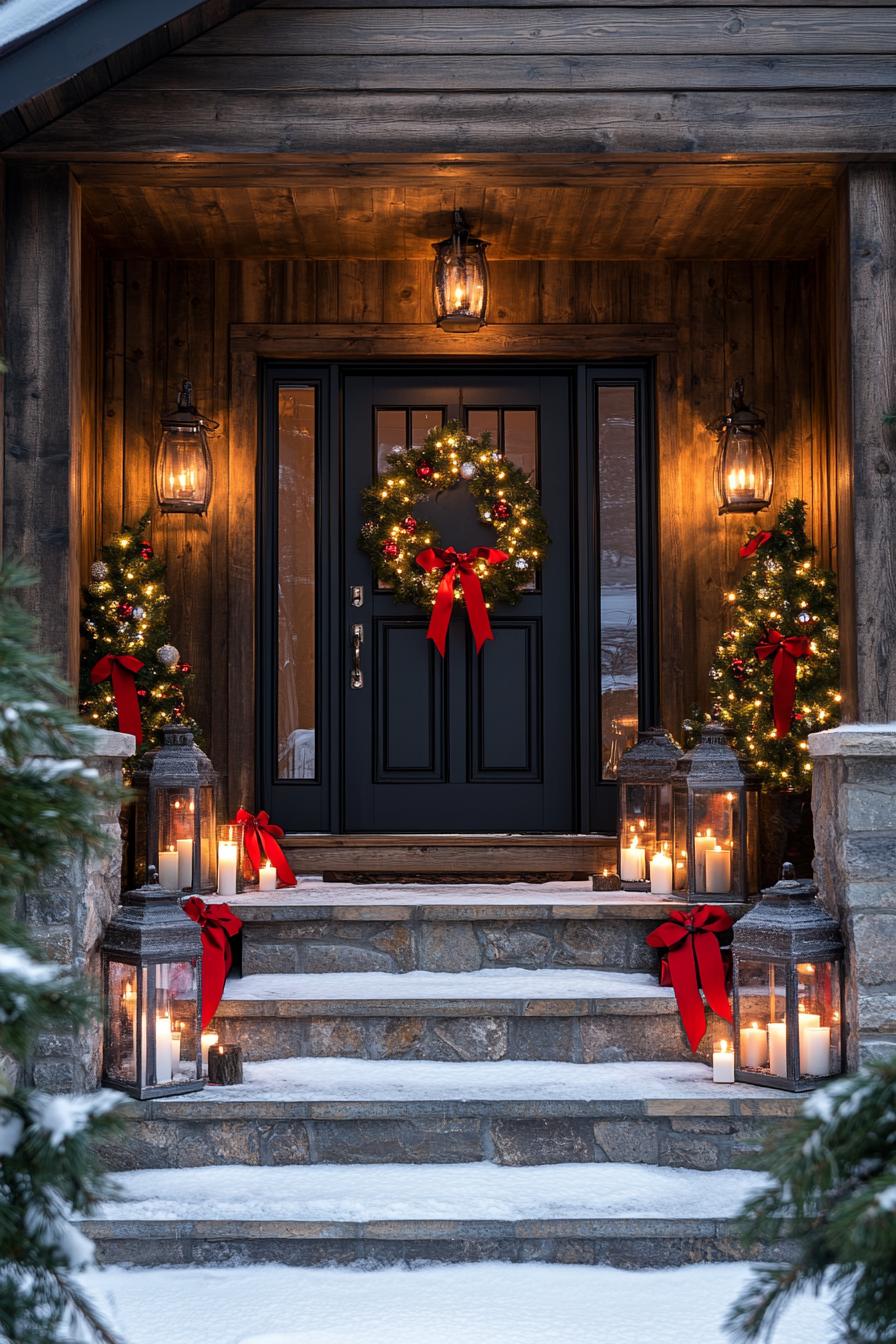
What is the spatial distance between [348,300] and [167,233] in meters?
0.74

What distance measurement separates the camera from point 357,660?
5.61 metres

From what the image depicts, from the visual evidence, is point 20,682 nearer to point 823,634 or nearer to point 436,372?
point 823,634

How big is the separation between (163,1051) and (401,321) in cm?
307

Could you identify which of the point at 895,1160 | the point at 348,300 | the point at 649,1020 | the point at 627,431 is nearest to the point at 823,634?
the point at 627,431

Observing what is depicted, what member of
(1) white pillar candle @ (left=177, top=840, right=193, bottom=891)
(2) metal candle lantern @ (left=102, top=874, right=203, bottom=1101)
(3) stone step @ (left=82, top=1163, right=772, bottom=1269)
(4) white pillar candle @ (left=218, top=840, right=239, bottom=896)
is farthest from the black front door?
(3) stone step @ (left=82, top=1163, right=772, bottom=1269)

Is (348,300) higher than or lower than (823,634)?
higher

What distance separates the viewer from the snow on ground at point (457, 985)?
12.8 feet

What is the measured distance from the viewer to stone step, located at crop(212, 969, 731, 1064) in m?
3.86

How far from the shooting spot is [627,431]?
5.70m

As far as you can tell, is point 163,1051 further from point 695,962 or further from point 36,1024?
Answer: point 36,1024

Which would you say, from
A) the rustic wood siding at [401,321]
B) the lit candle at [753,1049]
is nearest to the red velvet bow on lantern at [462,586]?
the rustic wood siding at [401,321]

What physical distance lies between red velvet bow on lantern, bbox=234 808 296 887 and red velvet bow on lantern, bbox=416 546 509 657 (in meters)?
1.06

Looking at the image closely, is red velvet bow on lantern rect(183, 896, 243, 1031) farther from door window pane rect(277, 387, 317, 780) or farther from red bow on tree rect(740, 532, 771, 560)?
red bow on tree rect(740, 532, 771, 560)

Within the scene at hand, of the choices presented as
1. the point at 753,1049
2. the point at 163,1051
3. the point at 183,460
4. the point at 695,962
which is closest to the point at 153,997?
the point at 163,1051
